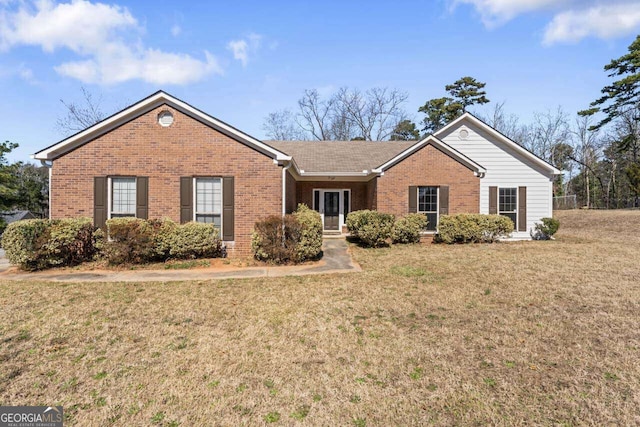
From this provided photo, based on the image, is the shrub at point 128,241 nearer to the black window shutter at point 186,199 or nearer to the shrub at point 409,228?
the black window shutter at point 186,199

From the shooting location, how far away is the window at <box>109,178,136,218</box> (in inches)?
400

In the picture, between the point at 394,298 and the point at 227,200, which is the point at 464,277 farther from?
the point at 227,200

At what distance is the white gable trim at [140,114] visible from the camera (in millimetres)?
9859

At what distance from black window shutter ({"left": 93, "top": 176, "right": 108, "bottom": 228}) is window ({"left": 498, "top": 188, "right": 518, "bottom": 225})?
1509 centimetres

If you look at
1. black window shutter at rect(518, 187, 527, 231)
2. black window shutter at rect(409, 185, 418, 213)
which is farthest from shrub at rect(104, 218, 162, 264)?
black window shutter at rect(518, 187, 527, 231)

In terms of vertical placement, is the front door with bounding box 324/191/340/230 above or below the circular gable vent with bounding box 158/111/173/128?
below

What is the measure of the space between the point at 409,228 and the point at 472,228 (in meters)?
2.54

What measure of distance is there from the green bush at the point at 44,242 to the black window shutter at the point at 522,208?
642 inches

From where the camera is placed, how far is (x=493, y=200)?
1422 centimetres

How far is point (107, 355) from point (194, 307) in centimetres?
174

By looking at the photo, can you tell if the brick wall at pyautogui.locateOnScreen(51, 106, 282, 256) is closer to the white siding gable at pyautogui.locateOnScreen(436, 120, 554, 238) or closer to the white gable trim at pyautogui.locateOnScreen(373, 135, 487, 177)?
the white gable trim at pyautogui.locateOnScreen(373, 135, 487, 177)

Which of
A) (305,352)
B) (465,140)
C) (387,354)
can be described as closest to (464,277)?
(387,354)

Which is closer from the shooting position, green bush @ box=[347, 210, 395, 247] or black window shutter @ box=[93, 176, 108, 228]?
black window shutter @ box=[93, 176, 108, 228]

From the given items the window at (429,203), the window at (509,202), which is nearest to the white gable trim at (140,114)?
the window at (429,203)
